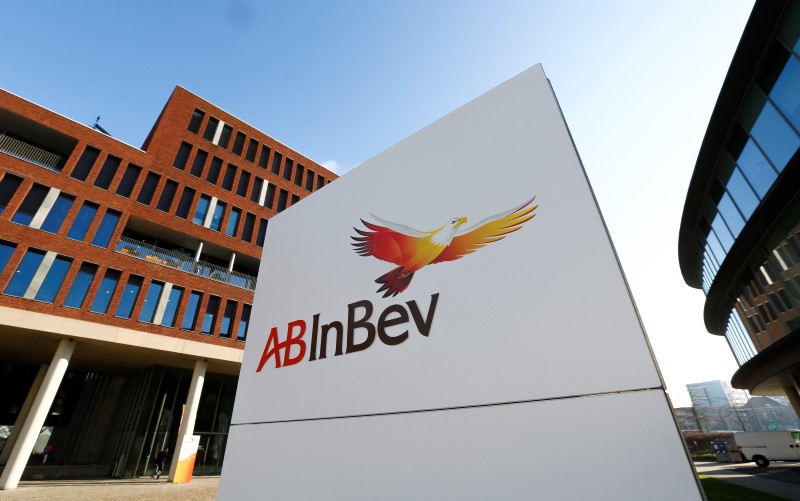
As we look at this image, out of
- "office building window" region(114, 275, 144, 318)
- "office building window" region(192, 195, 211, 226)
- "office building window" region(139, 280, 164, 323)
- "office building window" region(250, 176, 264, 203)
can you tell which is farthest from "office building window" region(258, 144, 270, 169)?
"office building window" region(114, 275, 144, 318)

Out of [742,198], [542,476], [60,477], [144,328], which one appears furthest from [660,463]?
[60,477]

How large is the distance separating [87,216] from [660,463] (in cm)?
2187

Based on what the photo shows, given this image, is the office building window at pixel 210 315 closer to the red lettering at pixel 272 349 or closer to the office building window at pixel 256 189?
the office building window at pixel 256 189

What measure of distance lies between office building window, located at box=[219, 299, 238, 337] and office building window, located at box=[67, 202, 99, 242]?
22.8ft

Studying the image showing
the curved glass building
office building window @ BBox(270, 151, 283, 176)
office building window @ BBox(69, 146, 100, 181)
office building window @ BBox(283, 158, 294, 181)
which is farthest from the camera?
office building window @ BBox(283, 158, 294, 181)

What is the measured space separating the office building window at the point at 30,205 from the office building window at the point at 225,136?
960 centimetres

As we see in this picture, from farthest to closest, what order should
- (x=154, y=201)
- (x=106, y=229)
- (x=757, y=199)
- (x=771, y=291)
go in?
(x=154, y=201), (x=106, y=229), (x=771, y=291), (x=757, y=199)

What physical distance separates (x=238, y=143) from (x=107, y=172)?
8406 millimetres

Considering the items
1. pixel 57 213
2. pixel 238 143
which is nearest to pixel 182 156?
pixel 238 143

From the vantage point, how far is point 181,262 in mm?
19922

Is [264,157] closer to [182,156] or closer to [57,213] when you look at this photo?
[182,156]

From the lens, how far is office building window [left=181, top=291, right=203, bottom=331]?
18.9 meters

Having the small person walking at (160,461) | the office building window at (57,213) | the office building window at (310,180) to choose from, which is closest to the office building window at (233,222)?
the office building window at (310,180)

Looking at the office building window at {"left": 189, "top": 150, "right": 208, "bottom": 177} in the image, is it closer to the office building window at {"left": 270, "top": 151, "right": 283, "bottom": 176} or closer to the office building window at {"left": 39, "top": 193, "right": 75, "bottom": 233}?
the office building window at {"left": 270, "top": 151, "right": 283, "bottom": 176}
